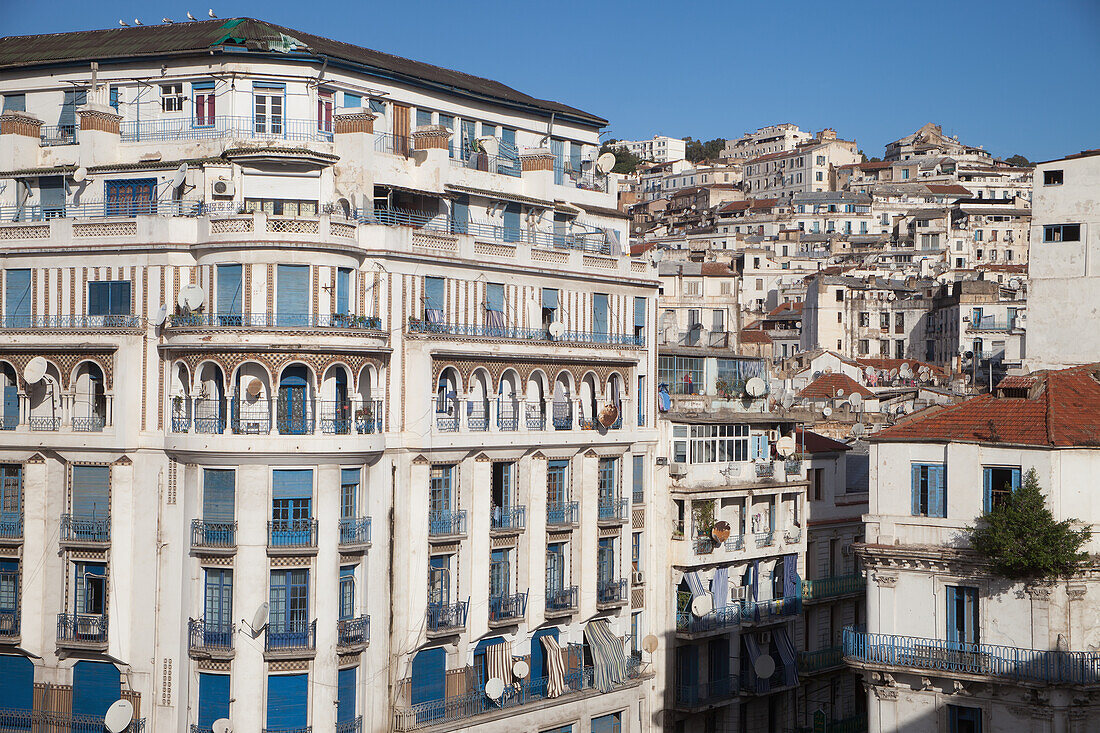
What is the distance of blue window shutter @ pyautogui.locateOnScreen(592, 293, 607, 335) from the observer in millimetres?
61844

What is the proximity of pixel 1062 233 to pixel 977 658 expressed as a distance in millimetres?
18889

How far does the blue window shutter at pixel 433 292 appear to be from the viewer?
2131 inches

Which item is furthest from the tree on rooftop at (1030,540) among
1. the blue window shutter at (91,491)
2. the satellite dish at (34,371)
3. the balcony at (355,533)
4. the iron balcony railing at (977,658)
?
the satellite dish at (34,371)

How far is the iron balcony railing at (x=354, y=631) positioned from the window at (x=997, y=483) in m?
20.0

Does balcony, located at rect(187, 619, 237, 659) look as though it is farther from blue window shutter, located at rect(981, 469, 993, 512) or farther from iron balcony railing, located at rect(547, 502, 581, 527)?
blue window shutter, located at rect(981, 469, 993, 512)

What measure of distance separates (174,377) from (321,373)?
523cm

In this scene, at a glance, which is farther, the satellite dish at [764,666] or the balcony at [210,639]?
the satellite dish at [764,666]

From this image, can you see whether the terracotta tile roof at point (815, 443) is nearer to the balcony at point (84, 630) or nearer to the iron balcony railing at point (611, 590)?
the iron balcony railing at point (611, 590)

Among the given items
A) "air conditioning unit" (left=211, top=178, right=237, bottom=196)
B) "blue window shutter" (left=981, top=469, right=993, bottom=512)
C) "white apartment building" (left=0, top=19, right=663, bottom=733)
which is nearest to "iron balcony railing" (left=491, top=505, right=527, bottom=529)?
"white apartment building" (left=0, top=19, right=663, bottom=733)

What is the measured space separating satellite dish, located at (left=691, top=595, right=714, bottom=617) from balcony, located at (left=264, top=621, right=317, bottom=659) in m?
19.4

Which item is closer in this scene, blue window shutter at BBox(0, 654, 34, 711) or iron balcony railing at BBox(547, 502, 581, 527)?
blue window shutter at BBox(0, 654, 34, 711)

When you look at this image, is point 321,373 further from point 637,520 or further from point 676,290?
point 676,290

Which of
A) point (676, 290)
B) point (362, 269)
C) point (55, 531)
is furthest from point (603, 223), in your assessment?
point (676, 290)

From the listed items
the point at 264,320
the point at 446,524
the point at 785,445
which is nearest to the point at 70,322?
the point at 264,320
